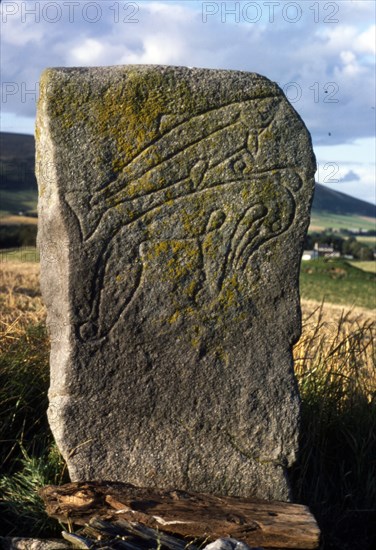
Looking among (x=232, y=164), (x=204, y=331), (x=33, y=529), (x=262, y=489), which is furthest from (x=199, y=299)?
(x=33, y=529)

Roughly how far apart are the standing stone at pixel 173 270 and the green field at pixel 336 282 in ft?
38.4

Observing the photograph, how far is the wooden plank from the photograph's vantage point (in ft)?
13.1

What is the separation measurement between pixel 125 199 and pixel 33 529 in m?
1.78

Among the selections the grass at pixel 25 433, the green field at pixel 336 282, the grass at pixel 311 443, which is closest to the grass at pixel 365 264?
the green field at pixel 336 282

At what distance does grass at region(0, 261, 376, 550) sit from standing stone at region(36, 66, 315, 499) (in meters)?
0.34

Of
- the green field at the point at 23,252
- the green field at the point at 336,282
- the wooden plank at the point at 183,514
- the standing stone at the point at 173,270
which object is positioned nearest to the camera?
the wooden plank at the point at 183,514

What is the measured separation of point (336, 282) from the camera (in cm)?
2012

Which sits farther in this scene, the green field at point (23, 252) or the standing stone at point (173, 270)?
the green field at point (23, 252)

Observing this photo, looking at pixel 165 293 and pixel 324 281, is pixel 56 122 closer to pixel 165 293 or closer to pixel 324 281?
pixel 165 293

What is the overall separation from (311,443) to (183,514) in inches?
48.4

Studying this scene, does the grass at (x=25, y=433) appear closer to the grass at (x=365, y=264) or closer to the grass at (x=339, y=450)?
the grass at (x=339, y=450)

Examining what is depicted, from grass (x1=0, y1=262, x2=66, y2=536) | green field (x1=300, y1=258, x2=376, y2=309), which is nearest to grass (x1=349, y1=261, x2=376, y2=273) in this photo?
green field (x1=300, y1=258, x2=376, y2=309)

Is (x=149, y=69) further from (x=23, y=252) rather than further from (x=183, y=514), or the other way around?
(x=23, y=252)

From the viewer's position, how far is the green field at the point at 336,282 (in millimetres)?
16984
